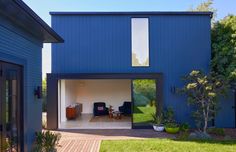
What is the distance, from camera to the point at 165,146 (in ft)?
30.5

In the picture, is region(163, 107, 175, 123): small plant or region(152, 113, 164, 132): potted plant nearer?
region(152, 113, 164, 132): potted plant

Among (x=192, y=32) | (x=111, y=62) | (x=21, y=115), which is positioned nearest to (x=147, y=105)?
(x=111, y=62)

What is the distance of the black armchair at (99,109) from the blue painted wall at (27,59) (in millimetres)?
9810

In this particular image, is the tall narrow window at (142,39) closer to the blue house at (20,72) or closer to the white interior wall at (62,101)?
the white interior wall at (62,101)

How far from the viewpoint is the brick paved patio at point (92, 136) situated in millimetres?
9338

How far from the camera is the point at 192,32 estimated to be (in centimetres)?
1370

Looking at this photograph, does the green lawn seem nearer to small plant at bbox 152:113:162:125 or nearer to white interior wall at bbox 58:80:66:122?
small plant at bbox 152:113:162:125

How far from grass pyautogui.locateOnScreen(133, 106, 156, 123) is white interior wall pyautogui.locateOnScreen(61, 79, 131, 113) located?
6827 millimetres

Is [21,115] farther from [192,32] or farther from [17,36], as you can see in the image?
[192,32]

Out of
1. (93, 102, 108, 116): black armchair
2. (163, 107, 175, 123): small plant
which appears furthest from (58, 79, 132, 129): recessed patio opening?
(163, 107, 175, 123): small plant

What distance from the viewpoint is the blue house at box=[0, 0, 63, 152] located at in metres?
5.70

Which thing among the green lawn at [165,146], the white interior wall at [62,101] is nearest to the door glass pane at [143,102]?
the green lawn at [165,146]

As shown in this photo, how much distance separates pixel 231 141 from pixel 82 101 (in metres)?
11.9

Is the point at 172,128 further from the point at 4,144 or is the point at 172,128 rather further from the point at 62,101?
the point at 4,144
